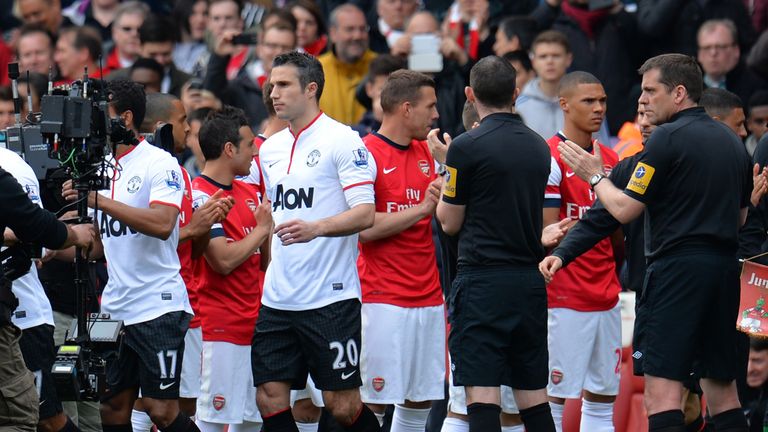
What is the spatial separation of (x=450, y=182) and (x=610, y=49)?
5.18 metres

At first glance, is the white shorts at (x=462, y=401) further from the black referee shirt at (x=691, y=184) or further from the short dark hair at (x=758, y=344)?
the short dark hair at (x=758, y=344)

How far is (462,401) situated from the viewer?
9.11 meters

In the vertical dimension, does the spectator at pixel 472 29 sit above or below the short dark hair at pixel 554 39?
above

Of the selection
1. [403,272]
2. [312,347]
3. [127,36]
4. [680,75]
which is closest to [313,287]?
[312,347]

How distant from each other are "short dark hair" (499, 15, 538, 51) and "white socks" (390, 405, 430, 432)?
14.3 feet

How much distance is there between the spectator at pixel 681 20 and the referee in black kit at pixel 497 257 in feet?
15.9

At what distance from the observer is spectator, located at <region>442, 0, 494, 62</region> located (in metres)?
13.5

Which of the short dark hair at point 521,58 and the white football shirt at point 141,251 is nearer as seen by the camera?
the white football shirt at point 141,251

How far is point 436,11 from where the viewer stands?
14602 millimetres

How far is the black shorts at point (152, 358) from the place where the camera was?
29.4 ft

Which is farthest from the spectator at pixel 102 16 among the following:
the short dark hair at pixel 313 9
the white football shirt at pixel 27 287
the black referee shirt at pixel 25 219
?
the black referee shirt at pixel 25 219

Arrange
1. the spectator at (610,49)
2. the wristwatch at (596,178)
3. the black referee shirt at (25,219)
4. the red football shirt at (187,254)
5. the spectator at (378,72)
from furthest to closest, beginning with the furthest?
the spectator at (610,49), the spectator at (378,72), the red football shirt at (187,254), the wristwatch at (596,178), the black referee shirt at (25,219)

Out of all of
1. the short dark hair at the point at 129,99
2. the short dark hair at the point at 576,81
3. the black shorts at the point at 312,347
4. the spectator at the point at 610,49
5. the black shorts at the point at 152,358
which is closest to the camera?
the black shorts at the point at 312,347

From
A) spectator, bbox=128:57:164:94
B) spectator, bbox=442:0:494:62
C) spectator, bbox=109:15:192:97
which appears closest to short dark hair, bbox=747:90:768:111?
spectator, bbox=442:0:494:62
